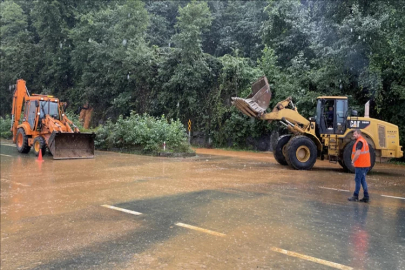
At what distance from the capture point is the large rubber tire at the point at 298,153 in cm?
1383

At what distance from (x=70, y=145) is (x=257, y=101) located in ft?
29.6

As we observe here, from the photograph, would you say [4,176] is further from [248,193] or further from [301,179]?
[301,179]

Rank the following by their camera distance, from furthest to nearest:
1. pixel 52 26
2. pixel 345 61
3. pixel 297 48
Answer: pixel 52 26 < pixel 297 48 < pixel 345 61

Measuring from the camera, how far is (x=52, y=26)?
1486 inches

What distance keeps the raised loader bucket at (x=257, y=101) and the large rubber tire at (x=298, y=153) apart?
185cm

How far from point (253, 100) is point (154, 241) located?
406 inches

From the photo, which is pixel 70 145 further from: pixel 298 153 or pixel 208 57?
pixel 208 57

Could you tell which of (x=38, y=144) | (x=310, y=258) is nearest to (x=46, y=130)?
(x=38, y=144)

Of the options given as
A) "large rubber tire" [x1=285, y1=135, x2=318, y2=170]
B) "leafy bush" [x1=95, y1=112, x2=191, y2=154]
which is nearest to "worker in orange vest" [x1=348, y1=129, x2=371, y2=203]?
"large rubber tire" [x1=285, y1=135, x2=318, y2=170]

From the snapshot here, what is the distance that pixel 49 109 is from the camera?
723 inches

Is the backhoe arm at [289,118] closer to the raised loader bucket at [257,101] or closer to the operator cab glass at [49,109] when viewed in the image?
the raised loader bucket at [257,101]

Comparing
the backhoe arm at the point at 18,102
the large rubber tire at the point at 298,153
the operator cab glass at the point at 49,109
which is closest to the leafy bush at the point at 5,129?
the backhoe arm at the point at 18,102

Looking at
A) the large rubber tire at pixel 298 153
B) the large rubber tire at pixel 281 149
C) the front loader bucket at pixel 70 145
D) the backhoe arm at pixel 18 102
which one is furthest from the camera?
the backhoe arm at pixel 18 102

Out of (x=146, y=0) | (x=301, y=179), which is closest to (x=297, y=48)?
(x=301, y=179)
